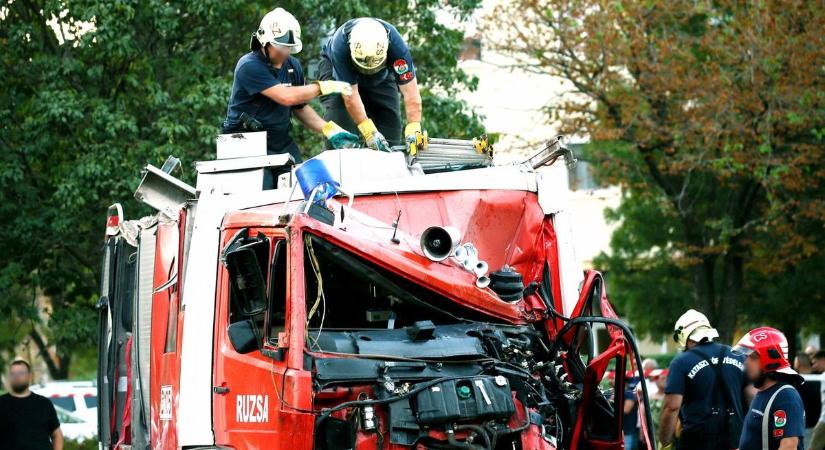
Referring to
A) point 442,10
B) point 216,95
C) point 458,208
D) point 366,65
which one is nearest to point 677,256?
point 442,10

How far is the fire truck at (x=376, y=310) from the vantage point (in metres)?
6.75

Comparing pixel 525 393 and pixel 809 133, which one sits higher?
pixel 809 133

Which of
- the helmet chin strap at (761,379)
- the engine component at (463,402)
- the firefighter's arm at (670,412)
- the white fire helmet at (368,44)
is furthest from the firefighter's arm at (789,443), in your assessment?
the white fire helmet at (368,44)

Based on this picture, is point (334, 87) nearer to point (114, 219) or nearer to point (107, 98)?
point (114, 219)

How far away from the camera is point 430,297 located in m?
7.43

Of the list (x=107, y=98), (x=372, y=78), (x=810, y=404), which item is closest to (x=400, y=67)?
(x=372, y=78)

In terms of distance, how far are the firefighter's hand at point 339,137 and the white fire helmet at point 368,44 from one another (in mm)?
526

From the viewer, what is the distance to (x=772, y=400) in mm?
7652

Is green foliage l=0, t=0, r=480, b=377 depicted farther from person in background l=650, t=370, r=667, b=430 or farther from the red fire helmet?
the red fire helmet

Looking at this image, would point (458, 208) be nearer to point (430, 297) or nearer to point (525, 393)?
point (430, 297)

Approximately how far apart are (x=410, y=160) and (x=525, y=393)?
2223 millimetres

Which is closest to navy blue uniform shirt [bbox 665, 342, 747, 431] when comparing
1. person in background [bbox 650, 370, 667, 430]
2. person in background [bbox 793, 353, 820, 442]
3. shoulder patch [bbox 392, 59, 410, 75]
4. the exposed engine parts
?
person in background [bbox 793, 353, 820, 442]

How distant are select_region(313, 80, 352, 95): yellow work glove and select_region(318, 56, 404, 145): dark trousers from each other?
0.67 metres

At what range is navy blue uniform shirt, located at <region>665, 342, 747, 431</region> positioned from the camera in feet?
31.2
